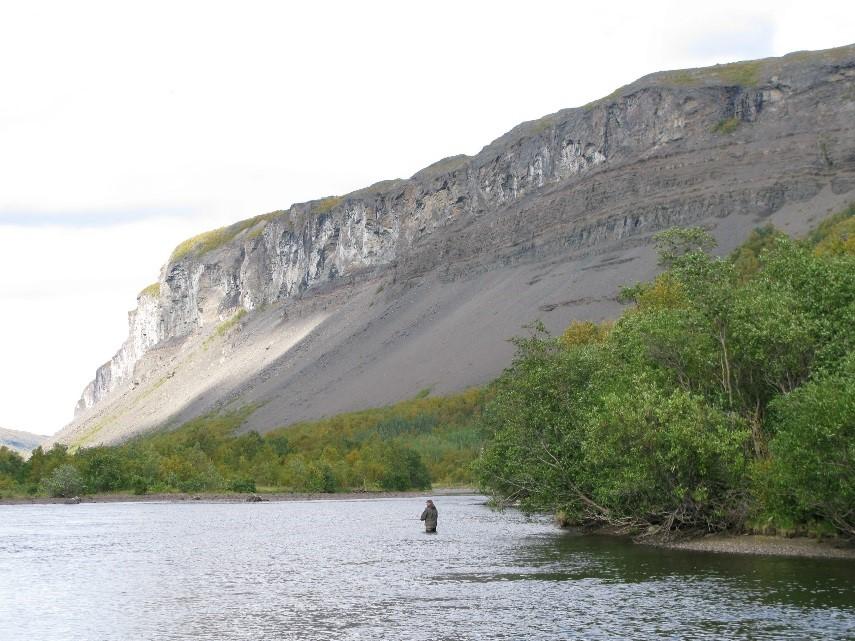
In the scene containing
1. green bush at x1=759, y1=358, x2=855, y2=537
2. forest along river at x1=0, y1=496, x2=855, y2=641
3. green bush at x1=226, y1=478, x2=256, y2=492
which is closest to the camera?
forest along river at x1=0, y1=496, x2=855, y2=641

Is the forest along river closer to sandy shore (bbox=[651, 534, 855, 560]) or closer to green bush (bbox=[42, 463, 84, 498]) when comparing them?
sandy shore (bbox=[651, 534, 855, 560])

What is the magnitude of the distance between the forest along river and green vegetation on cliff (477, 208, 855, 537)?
3208 millimetres

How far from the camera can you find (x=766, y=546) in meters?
49.6

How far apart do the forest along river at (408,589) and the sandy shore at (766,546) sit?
5.67ft

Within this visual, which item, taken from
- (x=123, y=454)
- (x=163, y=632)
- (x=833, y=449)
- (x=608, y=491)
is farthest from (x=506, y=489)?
(x=123, y=454)

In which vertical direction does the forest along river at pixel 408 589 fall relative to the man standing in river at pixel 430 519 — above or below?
below

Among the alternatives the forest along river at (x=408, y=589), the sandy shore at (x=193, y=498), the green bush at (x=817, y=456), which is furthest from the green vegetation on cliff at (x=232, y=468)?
the green bush at (x=817, y=456)

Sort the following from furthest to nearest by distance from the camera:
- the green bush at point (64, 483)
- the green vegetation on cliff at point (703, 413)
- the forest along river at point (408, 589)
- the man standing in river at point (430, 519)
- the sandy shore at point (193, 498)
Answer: the green bush at point (64, 483)
the sandy shore at point (193, 498)
the man standing in river at point (430, 519)
the green vegetation on cliff at point (703, 413)
the forest along river at point (408, 589)

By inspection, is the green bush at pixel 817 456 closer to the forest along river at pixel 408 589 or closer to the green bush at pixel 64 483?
the forest along river at pixel 408 589

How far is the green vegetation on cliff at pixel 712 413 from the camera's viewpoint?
44.9 m

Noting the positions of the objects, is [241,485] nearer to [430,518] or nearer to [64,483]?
[64,483]

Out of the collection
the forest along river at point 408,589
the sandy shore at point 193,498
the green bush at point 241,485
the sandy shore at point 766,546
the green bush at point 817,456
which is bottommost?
the forest along river at point 408,589

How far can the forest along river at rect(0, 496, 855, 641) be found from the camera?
31.8 meters

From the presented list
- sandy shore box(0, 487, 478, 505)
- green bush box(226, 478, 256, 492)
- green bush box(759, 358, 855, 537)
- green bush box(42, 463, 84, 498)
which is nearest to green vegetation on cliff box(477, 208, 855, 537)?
green bush box(759, 358, 855, 537)
